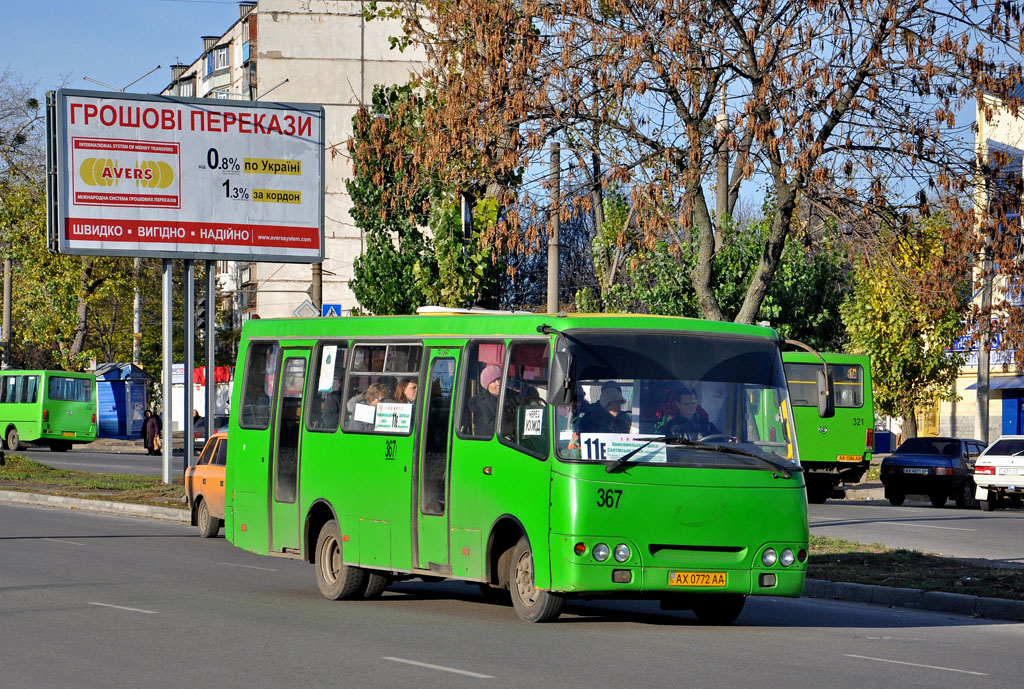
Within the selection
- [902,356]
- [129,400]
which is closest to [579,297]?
[902,356]

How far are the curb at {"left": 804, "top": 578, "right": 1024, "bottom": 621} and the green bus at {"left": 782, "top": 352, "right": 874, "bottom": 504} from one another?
60.4 ft

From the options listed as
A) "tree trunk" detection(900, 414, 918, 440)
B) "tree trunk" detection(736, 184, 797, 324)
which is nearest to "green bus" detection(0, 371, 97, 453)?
"tree trunk" detection(900, 414, 918, 440)

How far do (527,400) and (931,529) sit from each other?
13516 millimetres

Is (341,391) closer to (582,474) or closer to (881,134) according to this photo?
(582,474)

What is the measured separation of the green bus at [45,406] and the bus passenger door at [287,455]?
4150 centimetres

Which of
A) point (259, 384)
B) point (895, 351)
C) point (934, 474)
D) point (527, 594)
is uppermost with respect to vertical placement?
point (895, 351)

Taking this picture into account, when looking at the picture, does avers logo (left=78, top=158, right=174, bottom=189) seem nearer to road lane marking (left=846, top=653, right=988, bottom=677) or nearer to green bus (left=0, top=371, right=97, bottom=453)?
road lane marking (left=846, top=653, right=988, bottom=677)

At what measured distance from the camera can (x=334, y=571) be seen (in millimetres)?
13922

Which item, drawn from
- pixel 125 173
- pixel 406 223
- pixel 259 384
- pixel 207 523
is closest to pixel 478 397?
pixel 259 384

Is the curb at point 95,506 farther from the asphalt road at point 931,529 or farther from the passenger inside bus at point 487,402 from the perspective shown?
the passenger inside bus at point 487,402

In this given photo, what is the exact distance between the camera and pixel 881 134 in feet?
54.7

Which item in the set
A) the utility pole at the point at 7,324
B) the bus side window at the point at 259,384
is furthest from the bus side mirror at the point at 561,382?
the utility pole at the point at 7,324

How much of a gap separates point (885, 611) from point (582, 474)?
14.2 feet

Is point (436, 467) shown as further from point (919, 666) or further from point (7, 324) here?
point (7, 324)
